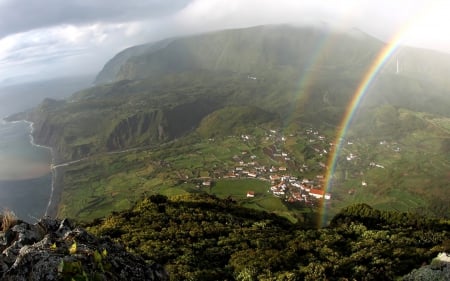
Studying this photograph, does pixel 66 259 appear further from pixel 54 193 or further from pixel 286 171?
pixel 54 193

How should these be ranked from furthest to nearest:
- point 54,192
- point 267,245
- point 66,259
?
point 54,192 < point 267,245 < point 66,259

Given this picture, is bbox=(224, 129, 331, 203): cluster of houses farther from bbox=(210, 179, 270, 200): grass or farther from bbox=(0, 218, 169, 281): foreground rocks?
bbox=(0, 218, 169, 281): foreground rocks

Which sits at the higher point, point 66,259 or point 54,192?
point 66,259

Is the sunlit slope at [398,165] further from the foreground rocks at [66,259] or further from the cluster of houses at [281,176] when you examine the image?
the foreground rocks at [66,259]

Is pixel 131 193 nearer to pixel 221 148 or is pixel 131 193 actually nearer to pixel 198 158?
pixel 198 158

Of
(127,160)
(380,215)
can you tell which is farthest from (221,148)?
(380,215)

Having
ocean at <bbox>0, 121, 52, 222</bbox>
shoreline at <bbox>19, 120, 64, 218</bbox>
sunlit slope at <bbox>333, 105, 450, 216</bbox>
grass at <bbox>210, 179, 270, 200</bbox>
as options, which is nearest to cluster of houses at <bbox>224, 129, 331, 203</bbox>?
grass at <bbox>210, 179, 270, 200</bbox>

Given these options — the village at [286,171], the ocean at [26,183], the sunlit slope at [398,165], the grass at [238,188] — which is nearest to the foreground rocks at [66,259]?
the village at [286,171]

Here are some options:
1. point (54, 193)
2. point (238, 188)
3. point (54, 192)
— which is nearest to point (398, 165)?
point (238, 188)
